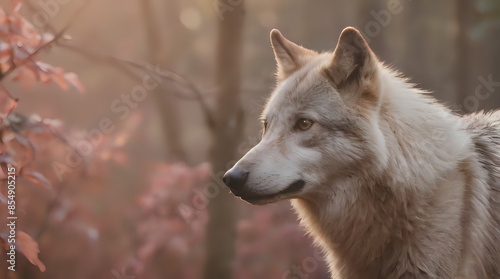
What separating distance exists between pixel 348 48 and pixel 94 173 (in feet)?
10.9

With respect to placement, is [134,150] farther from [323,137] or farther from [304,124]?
[323,137]

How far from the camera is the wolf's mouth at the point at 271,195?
271 cm

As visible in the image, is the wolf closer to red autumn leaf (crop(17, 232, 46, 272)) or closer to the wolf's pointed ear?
the wolf's pointed ear

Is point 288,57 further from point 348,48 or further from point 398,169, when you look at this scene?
point 398,169

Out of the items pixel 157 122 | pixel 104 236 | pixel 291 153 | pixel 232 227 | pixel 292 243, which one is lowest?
pixel 157 122

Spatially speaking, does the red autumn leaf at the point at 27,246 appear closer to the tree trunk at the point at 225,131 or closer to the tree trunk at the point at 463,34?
the tree trunk at the point at 225,131

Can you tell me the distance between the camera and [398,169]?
274 centimetres

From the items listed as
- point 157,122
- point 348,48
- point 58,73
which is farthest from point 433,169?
point 157,122

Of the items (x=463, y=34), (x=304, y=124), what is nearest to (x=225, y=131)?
(x=304, y=124)

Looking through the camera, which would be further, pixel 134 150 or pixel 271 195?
pixel 134 150

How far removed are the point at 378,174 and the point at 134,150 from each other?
9385 mm

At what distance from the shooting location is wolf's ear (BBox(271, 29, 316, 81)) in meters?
3.36

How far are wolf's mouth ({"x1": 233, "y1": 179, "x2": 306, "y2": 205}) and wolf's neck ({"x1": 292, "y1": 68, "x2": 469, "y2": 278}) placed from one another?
0.59ft

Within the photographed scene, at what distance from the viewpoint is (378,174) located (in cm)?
274
